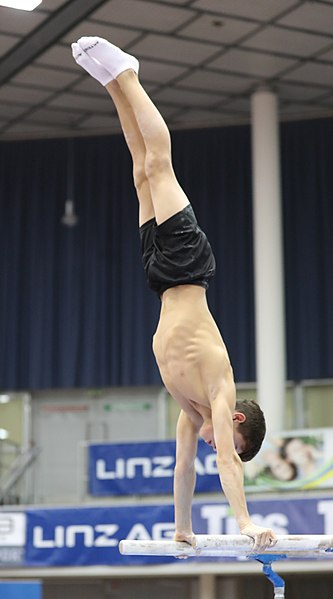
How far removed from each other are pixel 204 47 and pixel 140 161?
8.27 metres

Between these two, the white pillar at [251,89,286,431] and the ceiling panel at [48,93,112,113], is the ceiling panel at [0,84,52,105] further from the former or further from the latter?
the white pillar at [251,89,286,431]

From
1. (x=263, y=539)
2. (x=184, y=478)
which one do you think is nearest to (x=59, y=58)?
(x=184, y=478)

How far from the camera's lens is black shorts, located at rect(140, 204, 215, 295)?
5.54 meters

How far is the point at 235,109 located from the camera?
15922mm

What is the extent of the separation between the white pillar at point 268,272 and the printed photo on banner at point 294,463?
61.8 inches

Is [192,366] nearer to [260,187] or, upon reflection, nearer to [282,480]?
[282,480]

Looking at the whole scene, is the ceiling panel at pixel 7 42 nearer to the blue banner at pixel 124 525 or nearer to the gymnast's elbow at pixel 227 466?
the blue banner at pixel 124 525

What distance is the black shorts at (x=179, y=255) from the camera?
5535mm

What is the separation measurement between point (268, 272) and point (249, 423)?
29.2ft

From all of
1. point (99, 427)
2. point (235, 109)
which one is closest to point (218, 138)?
point (235, 109)

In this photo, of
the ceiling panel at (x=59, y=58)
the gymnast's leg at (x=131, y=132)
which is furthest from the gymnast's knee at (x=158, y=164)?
the ceiling panel at (x=59, y=58)

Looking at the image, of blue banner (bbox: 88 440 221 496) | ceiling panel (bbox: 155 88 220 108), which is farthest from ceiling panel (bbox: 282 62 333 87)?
blue banner (bbox: 88 440 221 496)

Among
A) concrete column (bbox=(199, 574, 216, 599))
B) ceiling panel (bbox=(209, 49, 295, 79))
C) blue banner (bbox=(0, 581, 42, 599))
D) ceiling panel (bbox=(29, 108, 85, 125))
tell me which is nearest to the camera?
blue banner (bbox=(0, 581, 42, 599))

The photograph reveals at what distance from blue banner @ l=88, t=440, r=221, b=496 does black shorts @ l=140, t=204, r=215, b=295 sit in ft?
25.1
